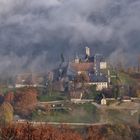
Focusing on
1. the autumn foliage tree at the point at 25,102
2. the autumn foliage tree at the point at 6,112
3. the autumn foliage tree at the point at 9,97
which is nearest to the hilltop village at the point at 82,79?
the autumn foliage tree at the point at 25,102

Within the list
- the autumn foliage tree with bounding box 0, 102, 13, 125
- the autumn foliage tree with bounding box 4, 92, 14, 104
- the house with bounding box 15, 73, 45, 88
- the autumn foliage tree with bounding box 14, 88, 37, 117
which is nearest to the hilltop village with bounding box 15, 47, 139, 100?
the house with bounding box 15, 73, 45, 88

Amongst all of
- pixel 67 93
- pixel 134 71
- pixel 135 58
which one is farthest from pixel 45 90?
pixel 135 58

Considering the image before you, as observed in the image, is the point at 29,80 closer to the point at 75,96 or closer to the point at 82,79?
the point at 82,79

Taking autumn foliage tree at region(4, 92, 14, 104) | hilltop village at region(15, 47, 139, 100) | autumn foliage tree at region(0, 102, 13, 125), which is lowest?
autumn foliage tree at region(0, 102, 13, 125)

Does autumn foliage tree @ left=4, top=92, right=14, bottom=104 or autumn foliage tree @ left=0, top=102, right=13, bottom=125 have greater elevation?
autumn foliage tree @ left=4, top=92, right=14, bottom=104

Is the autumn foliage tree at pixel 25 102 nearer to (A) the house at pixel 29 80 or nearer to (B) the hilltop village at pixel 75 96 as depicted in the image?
(B) the hilltop village at pixel 75 96

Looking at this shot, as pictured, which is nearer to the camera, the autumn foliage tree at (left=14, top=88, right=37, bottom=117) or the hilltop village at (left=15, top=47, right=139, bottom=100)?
the autumn foliage tree at (left=14, top=88, right=37, bottom=117)

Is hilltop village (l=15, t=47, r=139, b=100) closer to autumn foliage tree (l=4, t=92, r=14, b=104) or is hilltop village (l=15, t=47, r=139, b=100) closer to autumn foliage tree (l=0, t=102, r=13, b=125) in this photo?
autumn foliage tree (l=4, t=92, r=14, b=104)

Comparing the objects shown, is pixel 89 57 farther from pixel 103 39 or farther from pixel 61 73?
pixel 103 39
